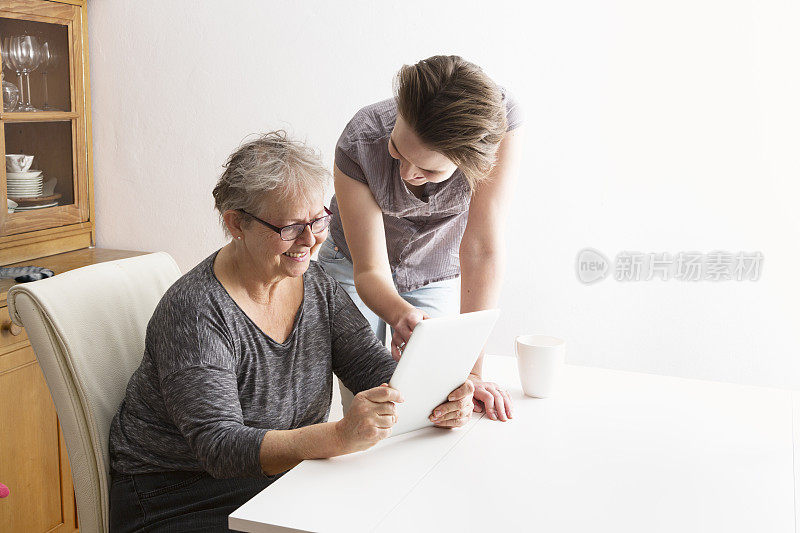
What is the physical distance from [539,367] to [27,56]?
6.37ft

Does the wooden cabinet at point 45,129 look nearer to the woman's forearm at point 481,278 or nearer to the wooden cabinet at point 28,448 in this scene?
the wooden cabinet at point 28,448

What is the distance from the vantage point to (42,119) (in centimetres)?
262

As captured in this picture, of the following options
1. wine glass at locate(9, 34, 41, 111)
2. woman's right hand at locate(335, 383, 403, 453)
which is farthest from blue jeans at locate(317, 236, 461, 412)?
wine glass at locate(9, 34, 41, 111)

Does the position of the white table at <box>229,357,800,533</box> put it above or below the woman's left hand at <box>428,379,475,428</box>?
below


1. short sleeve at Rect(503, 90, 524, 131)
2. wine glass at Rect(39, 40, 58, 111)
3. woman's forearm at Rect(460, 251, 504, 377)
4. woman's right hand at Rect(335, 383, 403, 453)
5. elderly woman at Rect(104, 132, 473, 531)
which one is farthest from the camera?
wine glass at Rect(39, 40, 58, 111)

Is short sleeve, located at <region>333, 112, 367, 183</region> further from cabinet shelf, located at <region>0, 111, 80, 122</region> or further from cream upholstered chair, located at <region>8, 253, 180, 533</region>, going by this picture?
cabinet shelf, located at <region>0, 111, 80, 122</region>

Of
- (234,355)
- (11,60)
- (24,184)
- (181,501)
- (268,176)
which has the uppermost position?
(11,60)

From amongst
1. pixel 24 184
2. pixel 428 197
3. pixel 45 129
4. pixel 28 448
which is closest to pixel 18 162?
pixel 24 184

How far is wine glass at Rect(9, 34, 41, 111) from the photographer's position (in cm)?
251

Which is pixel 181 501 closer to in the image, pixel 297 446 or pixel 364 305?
pixel 297 446

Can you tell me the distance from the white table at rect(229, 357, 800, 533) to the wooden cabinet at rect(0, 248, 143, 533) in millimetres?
1478

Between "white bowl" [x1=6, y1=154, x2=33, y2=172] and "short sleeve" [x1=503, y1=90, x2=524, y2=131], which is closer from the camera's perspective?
"short sleeve" [x1=503, y1=90, x2=524, y2=131]

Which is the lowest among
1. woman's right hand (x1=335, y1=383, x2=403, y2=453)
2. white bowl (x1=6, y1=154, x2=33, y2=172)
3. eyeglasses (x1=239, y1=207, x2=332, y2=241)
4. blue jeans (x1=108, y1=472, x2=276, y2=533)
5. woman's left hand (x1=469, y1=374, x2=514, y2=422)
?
blue jeans (x1=108, y1=472, x2=276, y2=533)

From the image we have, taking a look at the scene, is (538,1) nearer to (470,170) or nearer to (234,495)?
(470,170)
